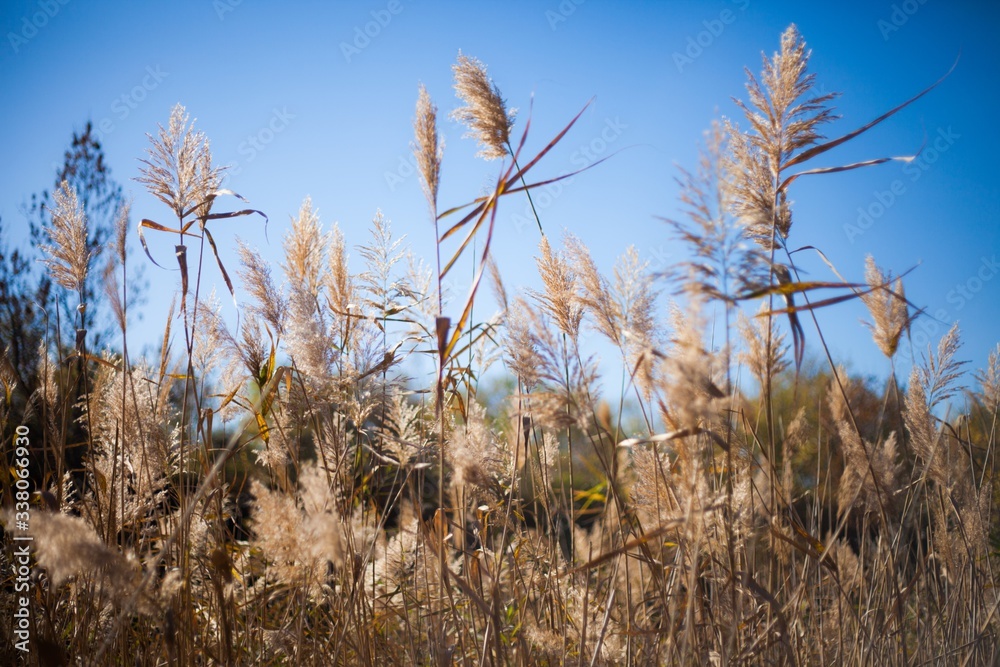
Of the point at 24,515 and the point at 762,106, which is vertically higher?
the point at 762,106

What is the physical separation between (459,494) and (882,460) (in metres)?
1.61

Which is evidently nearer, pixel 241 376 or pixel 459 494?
pixel 241 376

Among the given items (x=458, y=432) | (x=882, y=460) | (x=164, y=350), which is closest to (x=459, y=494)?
(x=458, y=432)

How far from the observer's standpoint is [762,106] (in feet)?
7.31

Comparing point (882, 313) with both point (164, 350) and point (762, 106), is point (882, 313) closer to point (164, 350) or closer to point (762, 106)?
point (762, 106)

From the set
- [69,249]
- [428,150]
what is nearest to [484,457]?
[428,150]
